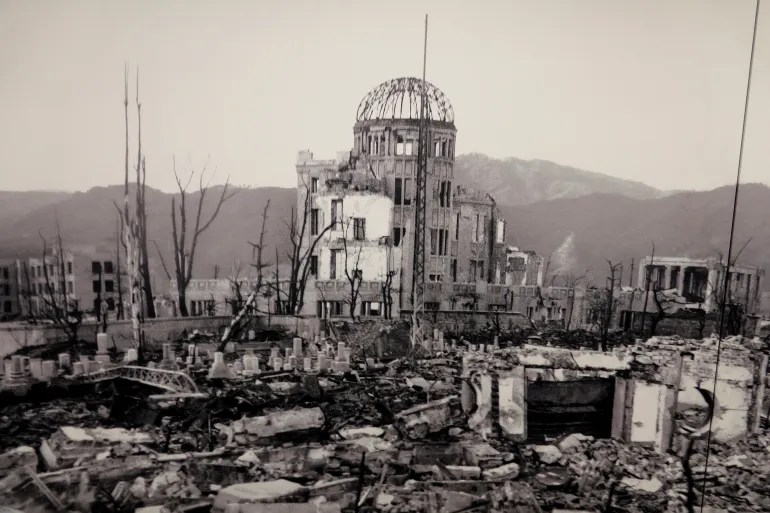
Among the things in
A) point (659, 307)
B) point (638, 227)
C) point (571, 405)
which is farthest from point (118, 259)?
point (659, 307)

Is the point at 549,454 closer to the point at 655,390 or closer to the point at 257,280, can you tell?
the point at 655,390

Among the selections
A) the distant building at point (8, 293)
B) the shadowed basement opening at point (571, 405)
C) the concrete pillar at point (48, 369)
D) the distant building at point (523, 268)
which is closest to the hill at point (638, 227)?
the distant building at point (523, 268)

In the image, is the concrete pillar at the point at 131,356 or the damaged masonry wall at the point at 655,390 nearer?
the damaged masonry wall at the point at 655,390

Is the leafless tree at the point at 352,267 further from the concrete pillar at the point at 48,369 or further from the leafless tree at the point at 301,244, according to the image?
the concrete pillar at the point at 48,369

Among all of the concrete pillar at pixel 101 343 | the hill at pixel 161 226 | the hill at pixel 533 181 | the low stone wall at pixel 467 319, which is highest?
the hill at pixel 533 181

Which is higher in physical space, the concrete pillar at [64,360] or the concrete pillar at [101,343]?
the concrete pillar at [101,343]

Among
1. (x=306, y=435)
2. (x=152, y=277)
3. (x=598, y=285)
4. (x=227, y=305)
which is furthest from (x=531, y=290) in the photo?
(x=152, y=277)
